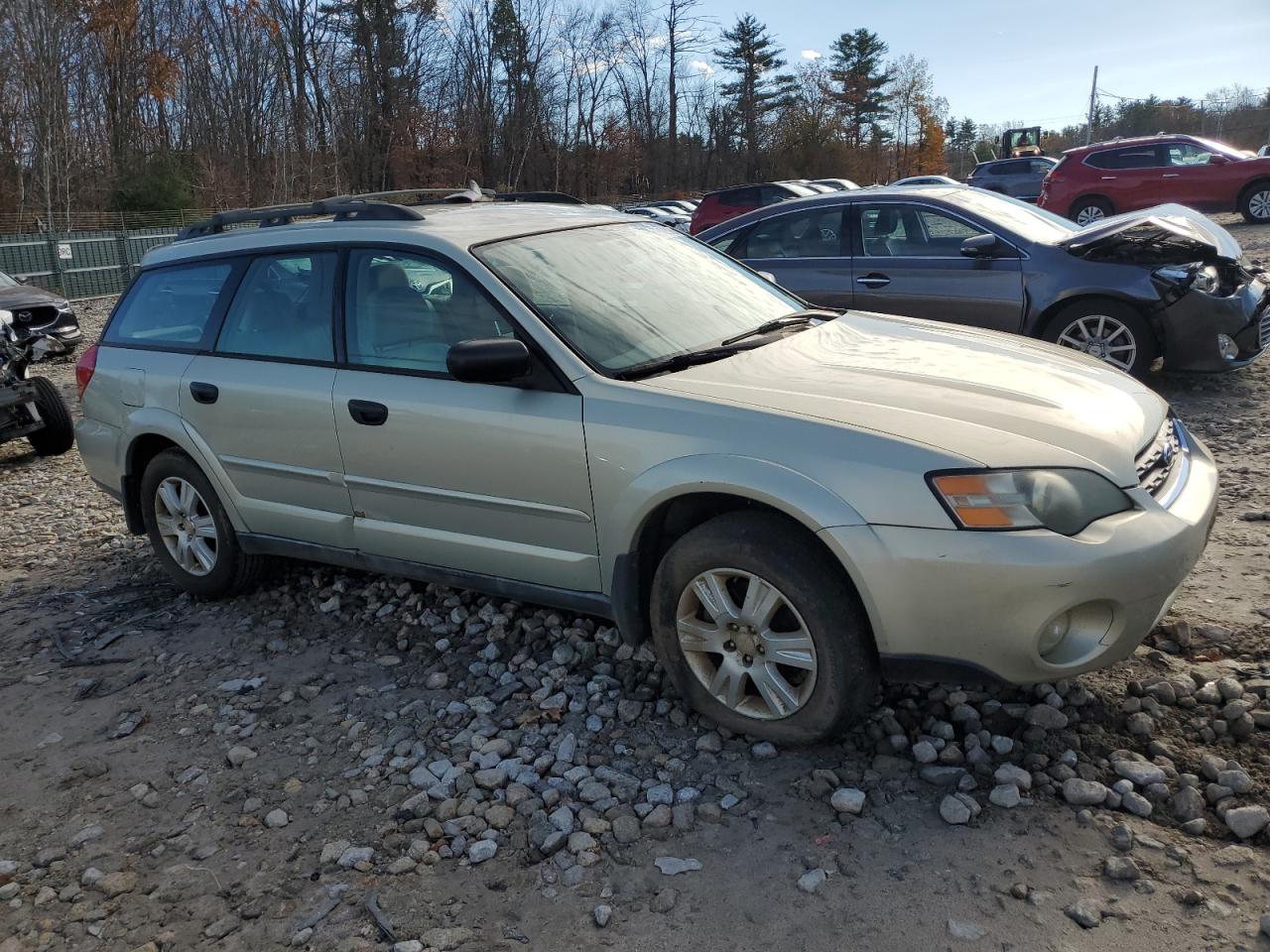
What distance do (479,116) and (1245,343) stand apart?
4638 cm

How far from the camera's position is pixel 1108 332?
728 cm

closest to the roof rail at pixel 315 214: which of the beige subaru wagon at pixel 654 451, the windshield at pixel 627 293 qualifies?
the beige subaru wagon at pixel 654 451

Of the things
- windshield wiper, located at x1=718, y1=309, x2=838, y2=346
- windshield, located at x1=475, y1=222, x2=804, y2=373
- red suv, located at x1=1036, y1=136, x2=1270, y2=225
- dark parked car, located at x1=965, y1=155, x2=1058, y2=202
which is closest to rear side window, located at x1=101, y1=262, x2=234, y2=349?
windshield, located at x1=475, y1=222, x2=804, y2=373

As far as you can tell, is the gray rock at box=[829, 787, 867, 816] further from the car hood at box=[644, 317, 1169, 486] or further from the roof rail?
the roof rail

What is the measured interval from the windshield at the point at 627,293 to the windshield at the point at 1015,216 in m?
3.87

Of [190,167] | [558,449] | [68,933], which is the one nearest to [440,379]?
[558,449]

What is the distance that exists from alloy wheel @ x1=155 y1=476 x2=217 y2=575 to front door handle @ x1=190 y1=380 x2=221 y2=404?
1.55 ft

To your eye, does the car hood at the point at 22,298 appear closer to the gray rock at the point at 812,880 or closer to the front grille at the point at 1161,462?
the gray rock at the point at 812,880

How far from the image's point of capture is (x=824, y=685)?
304cm

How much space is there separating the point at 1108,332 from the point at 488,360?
551cm

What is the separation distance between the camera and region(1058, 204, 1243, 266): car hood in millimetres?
7152

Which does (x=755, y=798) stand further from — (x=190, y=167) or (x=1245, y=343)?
(x=190, y=167)

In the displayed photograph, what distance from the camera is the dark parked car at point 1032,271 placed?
7.07 metres


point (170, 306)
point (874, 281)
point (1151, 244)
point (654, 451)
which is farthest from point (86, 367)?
point (1151, 244)
